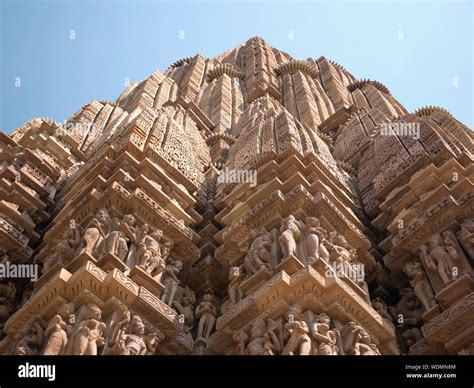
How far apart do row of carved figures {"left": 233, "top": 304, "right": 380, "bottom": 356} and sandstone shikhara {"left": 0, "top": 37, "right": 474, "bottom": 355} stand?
3 centimetres

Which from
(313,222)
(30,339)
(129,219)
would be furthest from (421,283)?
(30,339)

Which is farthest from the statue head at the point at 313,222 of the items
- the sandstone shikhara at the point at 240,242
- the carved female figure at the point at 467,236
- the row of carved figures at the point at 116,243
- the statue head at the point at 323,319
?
the statue head at the point at 323,319

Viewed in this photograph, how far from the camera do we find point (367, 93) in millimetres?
49812

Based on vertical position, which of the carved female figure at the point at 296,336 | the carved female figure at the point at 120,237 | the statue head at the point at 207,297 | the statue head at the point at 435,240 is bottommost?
the carved female figure at the point at 296,336

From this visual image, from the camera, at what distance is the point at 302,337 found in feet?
41.2

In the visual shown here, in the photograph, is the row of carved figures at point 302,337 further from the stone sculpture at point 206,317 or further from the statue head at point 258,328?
the stone sculpture at point 206,317

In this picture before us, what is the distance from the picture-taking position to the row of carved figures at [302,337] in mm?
12477

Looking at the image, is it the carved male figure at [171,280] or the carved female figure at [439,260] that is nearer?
the carved female figure at [439,260]

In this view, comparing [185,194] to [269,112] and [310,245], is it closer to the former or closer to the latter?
[310,245]

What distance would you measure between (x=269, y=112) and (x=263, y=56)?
1361 inches

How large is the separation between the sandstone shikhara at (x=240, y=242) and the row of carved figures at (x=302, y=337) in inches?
1.2

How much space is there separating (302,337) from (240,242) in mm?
4816
